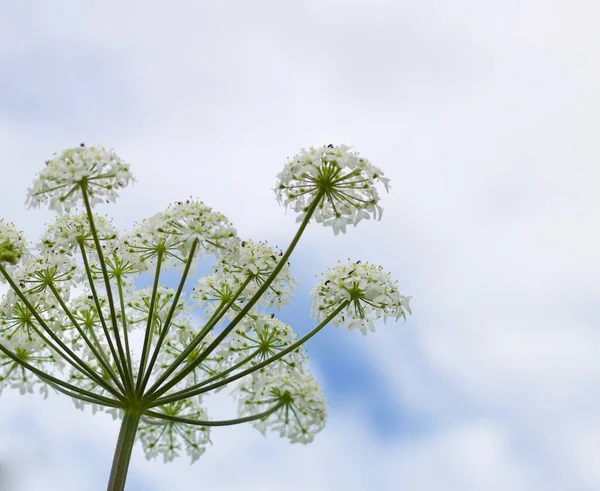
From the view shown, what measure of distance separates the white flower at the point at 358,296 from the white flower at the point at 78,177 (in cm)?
303

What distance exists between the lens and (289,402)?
353 inches

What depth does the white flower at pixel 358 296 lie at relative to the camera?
936cm

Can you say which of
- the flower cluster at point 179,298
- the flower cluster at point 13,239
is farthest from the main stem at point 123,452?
the flower cluster at point 13,239

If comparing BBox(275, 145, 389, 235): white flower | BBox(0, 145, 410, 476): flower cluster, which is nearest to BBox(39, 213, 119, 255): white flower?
BBox(0, 145, 410, 476): flower cluster

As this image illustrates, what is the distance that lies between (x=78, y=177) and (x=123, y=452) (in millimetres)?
3215

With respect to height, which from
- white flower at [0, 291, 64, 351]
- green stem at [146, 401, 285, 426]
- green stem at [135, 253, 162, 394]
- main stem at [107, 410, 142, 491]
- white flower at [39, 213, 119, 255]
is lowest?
main stem at [107, 410, 142, 491]

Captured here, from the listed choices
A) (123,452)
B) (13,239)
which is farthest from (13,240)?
(123,452)

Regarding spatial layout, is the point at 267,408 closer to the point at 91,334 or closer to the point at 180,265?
the point at 180,265

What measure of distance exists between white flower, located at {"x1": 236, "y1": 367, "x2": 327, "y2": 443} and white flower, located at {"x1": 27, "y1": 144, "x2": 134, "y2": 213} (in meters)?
3.08

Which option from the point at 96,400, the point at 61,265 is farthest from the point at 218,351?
the point at 61,265

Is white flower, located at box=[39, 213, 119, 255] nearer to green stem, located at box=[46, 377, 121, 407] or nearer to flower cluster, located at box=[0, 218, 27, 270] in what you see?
flower cluster, located at box=[0, 218, 27, 270]

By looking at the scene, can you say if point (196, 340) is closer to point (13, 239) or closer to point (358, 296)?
point (358, 296)

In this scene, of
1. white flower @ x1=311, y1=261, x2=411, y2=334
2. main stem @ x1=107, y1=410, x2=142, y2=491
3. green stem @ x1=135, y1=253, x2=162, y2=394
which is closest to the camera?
main stem @ x1=107, y1=410, x2=142, y2=491

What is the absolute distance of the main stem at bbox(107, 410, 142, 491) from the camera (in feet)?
25.9
